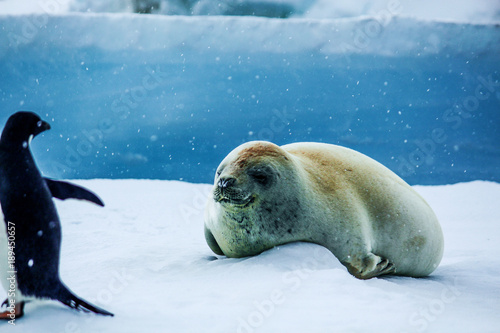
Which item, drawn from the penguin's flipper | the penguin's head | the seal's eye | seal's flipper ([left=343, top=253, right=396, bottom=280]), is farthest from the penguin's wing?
seal's flipper ([left=343, top=253, right=396, bottom=280])

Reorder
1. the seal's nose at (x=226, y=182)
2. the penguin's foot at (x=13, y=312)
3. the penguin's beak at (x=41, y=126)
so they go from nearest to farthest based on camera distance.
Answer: the penguin's foot at (x=13, y=312) → the penguin's beak at (x=41, y=126) → the seal's nose at (x=226, y=182)

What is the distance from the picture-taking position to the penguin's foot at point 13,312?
1220mm

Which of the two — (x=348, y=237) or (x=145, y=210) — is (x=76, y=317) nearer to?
(x=348, y=237)

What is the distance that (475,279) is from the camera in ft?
7.04

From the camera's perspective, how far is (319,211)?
1.89m

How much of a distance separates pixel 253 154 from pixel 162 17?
20.0 ft

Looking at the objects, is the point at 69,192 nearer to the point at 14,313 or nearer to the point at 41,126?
the point at 41,126

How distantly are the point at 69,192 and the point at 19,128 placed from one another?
249 millimetres

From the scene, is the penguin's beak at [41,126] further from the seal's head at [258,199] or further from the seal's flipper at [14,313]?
the seal's head at [258,199]

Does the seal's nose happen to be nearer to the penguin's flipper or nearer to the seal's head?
the seal's head

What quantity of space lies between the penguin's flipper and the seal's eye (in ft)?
2.78

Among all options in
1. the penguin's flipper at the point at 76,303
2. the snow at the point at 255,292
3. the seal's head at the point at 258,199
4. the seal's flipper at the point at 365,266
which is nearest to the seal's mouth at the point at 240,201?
the seal's head at the point at 258,199

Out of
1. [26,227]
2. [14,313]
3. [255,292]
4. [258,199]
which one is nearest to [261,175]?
[258,199]

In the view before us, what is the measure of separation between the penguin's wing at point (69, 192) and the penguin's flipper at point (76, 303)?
289mm
